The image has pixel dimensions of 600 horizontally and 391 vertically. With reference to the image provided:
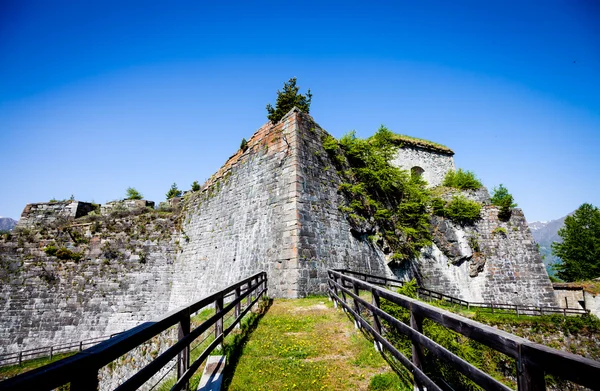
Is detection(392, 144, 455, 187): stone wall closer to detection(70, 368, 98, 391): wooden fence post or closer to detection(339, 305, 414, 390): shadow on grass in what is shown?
detection(339, 305, 414, 390): shadow on grass

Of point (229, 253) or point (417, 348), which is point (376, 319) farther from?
point (229, 253)

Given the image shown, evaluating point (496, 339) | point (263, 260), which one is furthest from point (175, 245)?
point (496, 339)

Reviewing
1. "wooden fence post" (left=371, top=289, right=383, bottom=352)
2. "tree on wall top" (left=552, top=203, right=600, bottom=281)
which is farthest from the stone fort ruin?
"tree on wall top" (left=552, top=203, right=600, bottom=281)

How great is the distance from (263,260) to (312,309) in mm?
3195

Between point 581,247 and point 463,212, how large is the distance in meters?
29.4

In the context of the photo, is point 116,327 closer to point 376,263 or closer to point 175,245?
point 175,245

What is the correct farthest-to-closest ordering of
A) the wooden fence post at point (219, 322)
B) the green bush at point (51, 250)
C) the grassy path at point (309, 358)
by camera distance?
the green bush at point (51, 250) < the wooden fence post at point (219, 322) < the grassy path at point (309, 358)

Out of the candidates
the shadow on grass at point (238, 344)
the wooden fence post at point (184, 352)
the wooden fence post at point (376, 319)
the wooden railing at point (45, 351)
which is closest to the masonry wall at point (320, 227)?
the shadow on grass at point (238, 344)

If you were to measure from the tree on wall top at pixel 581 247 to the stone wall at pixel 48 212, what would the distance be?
49933 millimetres

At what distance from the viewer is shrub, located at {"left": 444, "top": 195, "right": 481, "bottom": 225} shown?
18031mm

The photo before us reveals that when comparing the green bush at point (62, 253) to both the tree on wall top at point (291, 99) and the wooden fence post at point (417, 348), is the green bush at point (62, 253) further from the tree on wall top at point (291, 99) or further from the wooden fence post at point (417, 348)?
the wooden fence post at point (417, 348)

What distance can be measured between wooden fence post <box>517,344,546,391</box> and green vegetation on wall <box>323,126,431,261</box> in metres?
10.0

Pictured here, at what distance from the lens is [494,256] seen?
17234mm

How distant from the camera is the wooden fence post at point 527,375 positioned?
169 cm
